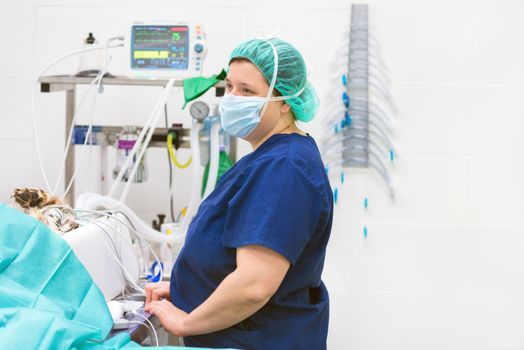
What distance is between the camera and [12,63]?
2822 millimetres

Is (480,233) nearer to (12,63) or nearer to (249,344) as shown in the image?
(249,344)

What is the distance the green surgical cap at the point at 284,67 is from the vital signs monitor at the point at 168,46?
0.92 m

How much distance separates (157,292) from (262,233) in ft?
1.57

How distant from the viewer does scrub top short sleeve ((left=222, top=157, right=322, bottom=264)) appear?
1.36m

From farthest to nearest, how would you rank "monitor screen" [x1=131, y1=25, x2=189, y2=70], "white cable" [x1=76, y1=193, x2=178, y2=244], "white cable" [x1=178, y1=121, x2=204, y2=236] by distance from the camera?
"monitor screen" [x1=131, y1=25, x2=189, y2=70] → "white cable" [x1=178, y1=121, x2=204, y2=236] → "white cable" [x1=76, y1=193, x2=178, y2=244]

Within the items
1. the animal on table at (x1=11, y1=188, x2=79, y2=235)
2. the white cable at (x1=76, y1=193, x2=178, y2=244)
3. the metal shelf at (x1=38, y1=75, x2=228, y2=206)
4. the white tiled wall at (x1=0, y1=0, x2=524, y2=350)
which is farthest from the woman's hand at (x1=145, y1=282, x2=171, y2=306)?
the white tiled wall at (x1=0, y1=0, x2=524, y2=350)

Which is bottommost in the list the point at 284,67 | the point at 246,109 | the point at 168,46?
the point at 246,109

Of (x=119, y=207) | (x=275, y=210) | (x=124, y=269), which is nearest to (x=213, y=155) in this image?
(x=119, y=207)

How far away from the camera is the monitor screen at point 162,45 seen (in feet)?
7.98

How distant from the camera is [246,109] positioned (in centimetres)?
152

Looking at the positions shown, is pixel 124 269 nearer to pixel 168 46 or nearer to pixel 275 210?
pixel 275 210

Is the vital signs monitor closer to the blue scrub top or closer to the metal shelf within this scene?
the metal shelf

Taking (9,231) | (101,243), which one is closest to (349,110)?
(101,243)

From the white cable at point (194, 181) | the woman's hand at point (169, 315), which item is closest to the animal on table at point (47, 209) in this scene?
the woman's hand at point (169, 315)
